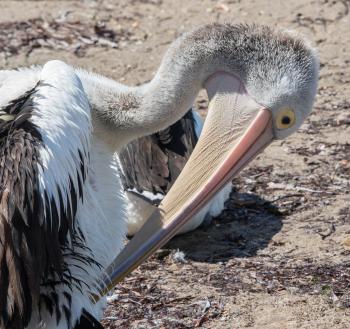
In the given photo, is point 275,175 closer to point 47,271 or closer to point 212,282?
point 212,282

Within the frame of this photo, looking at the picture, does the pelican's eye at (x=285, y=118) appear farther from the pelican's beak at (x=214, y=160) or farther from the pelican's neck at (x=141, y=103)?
the pelican's neck at (x=141, y=103)

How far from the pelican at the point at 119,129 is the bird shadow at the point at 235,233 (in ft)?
4.42

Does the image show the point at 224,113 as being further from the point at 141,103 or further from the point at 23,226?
the point at 23,226

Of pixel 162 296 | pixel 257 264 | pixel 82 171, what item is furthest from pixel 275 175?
pixel 82 171

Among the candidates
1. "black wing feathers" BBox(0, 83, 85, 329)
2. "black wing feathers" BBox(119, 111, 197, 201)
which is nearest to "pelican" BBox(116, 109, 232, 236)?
"black wing feathers" BBox(119, 111, 197, 201)

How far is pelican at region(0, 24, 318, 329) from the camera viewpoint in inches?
158

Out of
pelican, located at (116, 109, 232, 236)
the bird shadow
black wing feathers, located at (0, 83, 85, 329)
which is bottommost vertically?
the bird shadow

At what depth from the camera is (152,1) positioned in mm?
9688

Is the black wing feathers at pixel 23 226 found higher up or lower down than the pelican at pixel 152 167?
higher up

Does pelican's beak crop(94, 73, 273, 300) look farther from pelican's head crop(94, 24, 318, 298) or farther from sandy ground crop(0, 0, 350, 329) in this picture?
sandy ground crop(0, 0, 350, 329)

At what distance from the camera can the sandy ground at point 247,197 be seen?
5211mm

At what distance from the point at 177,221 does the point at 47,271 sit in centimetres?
71

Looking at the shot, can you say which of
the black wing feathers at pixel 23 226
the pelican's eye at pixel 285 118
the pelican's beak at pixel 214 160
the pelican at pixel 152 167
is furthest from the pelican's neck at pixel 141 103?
the pelican at pixel 152 167

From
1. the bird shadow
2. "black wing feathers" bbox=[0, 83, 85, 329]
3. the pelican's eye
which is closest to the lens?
"black wing feathers" bbox=[0, 83, 85, 329]
